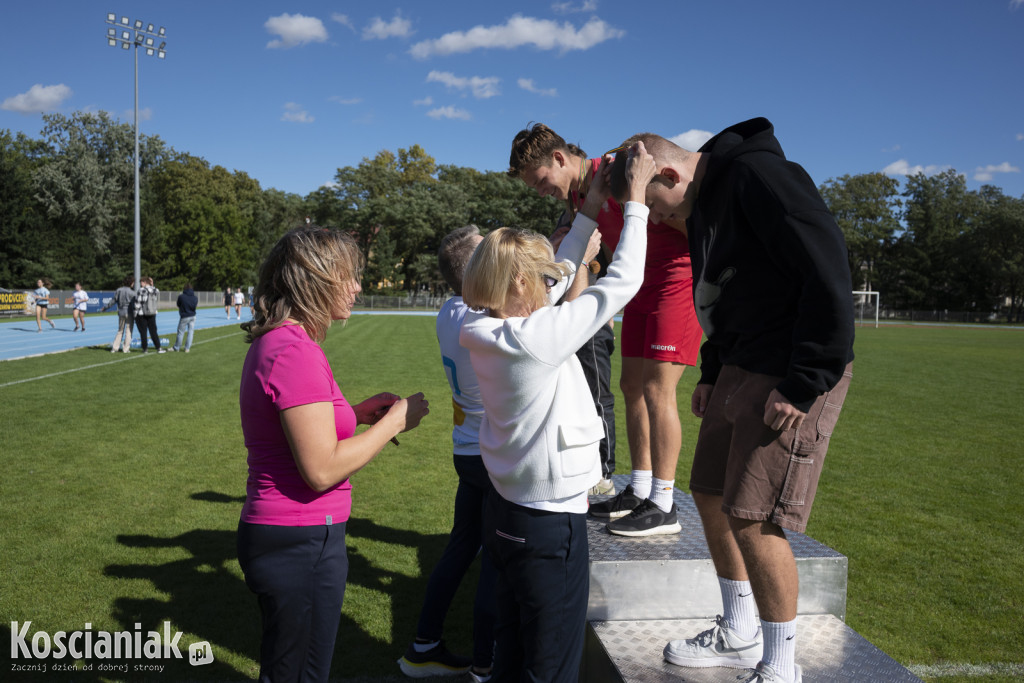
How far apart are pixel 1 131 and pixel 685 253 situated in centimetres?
6814

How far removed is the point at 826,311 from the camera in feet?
6.44

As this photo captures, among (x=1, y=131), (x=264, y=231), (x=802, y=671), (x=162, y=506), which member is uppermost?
(x=1, y=131)

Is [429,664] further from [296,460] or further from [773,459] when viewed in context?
[773,459]

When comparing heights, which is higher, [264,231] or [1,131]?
[1,131]

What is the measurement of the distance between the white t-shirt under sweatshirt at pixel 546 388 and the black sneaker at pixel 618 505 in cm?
164

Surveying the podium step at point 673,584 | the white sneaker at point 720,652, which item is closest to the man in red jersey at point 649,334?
the podium step at point 673,584

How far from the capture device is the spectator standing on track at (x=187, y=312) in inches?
716

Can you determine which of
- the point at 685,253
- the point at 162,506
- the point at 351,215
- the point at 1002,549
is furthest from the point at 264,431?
the point at 351,215

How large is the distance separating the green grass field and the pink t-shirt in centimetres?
155

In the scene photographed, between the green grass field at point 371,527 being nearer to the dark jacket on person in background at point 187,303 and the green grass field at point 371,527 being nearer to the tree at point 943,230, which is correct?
the dark jacket on person in background at point 187,303

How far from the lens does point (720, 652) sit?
254 centimetres

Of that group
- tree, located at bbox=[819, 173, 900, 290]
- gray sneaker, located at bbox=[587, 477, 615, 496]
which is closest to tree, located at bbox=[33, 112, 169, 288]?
gray sneaker, located at bbox=[587, 477, 615, 496]

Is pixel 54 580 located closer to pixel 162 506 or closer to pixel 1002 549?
pixel 162 506

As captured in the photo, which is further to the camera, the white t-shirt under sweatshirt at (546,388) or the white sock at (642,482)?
the white sock at (642,482)
